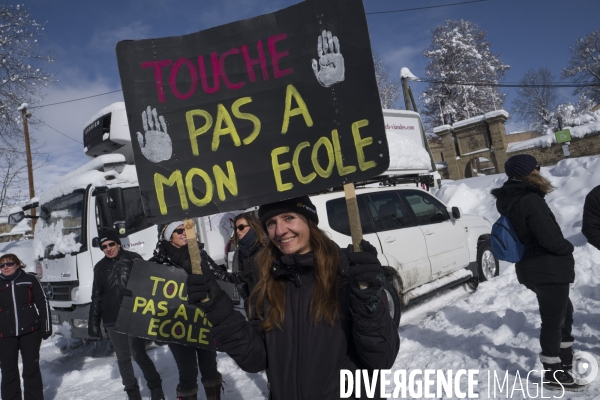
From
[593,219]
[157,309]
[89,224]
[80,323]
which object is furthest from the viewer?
[89,224]

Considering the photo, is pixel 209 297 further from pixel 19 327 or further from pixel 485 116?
pixel 485 116

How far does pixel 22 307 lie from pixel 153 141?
3.83m

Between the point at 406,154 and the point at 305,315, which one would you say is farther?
the point at 406,154

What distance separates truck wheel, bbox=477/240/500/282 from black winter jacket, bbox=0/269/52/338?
6.79 metres

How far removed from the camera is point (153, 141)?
2234mm

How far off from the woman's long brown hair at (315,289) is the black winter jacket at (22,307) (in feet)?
13.2

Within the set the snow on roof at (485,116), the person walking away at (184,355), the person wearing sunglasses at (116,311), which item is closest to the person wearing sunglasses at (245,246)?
the person walking away at (184,355)

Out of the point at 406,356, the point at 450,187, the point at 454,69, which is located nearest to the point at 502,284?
the point at 406,356

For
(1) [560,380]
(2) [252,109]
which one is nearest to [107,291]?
(2) [252,109]

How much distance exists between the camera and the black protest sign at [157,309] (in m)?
3.78

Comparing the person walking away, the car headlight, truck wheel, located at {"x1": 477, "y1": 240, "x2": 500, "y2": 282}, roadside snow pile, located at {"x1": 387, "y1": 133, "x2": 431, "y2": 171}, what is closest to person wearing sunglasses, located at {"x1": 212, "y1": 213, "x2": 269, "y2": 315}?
the person walking away

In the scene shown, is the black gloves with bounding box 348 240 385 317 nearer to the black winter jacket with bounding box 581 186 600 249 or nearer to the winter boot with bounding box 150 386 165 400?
the black winter jacket with bounding box 581 186 600 249

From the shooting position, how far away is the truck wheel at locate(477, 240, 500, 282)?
765cm

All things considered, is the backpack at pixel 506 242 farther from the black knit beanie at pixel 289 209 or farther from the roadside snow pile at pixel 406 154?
the roadside snow pile at pixel 406 154
